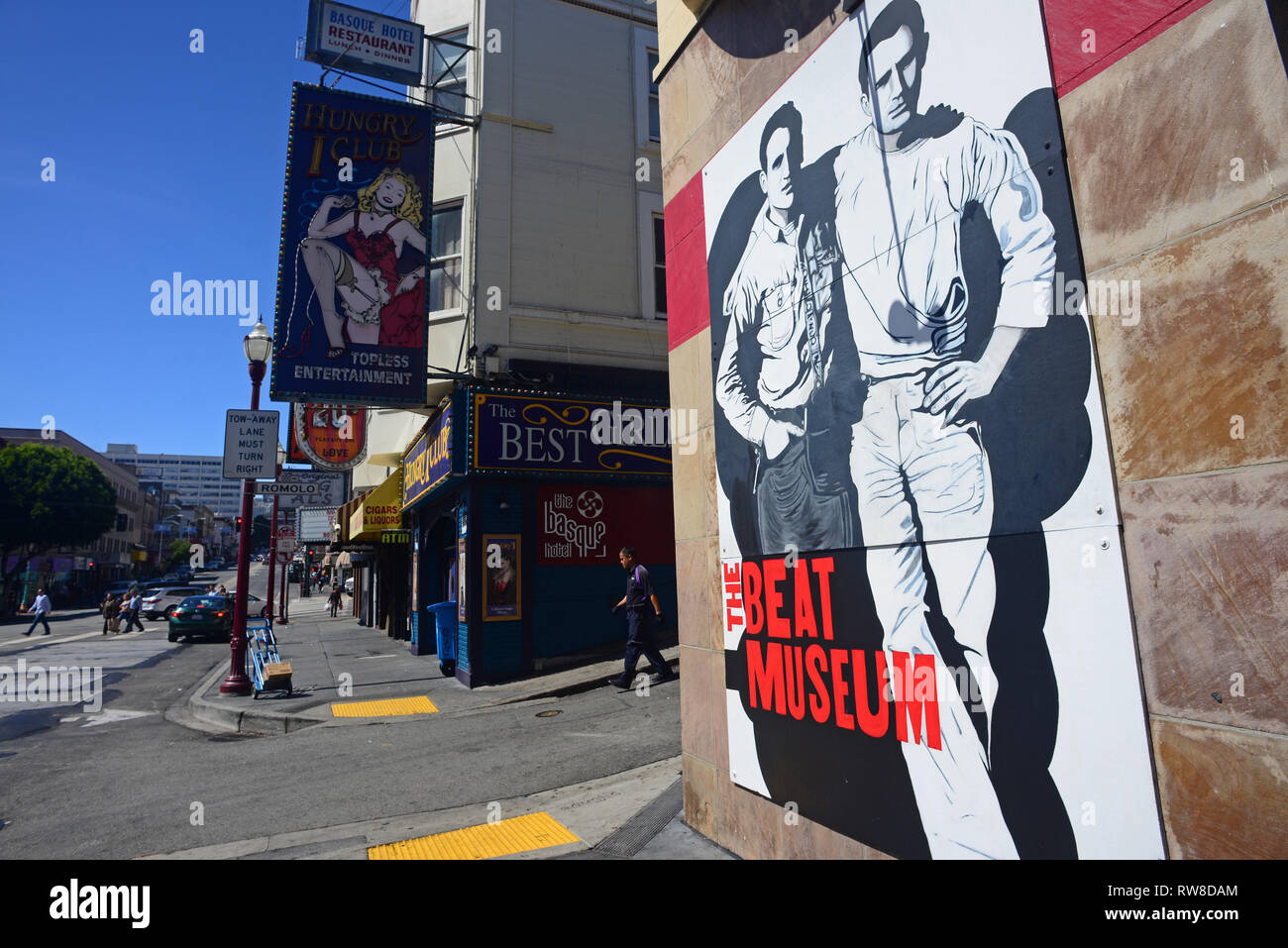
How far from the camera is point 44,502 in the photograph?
4891 centimetres

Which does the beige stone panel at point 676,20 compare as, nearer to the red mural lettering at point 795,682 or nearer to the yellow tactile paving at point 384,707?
the red mural lettering at point 795,682

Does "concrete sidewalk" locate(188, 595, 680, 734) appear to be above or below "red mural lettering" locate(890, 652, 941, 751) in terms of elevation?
below

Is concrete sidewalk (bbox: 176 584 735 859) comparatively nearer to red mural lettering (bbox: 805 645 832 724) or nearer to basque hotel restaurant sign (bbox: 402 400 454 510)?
red mural lettering (bbox: 805 645 832 724)

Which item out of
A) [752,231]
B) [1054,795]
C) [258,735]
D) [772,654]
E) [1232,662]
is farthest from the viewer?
[258,735]

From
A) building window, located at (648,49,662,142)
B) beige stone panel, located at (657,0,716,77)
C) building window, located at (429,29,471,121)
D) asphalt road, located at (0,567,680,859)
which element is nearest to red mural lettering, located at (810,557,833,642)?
asphalt road, located at (0,567,680,859)

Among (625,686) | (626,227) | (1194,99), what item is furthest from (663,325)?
(1194,99)

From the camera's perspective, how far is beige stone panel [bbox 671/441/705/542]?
5.17m

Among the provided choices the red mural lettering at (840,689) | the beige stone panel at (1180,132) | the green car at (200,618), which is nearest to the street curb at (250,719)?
the red mural lettering at (840,689)

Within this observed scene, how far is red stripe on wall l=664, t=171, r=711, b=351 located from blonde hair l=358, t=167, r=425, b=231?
26.2 feet

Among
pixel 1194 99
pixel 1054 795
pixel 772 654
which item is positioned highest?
pixel 1194 99
